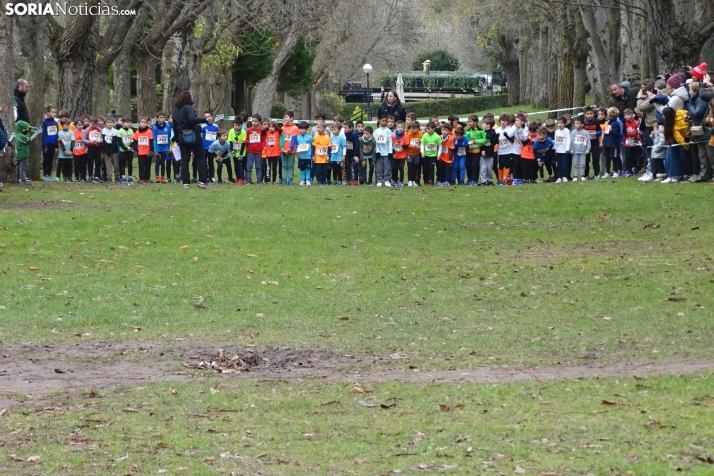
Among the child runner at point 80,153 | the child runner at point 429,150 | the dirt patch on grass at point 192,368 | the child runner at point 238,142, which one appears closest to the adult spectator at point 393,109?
the child runner at point 429,150

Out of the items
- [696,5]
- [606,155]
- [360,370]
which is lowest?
[360,370]

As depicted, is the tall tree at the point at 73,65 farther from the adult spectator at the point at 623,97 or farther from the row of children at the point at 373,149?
the adult spectator at the point at 623,97

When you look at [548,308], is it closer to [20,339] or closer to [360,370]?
[360,370]

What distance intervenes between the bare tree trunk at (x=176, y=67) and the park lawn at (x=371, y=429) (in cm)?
2937

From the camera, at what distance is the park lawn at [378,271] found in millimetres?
11633

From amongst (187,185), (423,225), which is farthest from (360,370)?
(187,185)

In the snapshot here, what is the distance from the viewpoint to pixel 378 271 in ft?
52.0

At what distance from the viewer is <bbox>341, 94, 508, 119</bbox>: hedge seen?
78500 millimetres

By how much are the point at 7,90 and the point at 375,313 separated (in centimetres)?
1533

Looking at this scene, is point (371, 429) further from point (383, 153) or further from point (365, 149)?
point (365, 149)

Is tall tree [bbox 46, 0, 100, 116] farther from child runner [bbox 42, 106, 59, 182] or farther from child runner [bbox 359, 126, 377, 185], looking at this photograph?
child runner [bbox 359, 126, 377, 185]

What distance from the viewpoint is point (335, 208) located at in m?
22.8

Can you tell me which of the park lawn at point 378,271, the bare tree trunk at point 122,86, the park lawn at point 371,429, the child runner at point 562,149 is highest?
the bare tree trunk at point 122,86

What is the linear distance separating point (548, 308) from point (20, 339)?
602 cm
